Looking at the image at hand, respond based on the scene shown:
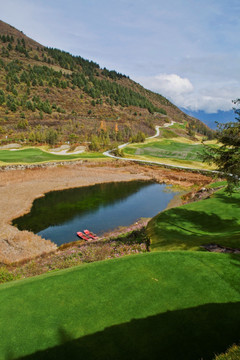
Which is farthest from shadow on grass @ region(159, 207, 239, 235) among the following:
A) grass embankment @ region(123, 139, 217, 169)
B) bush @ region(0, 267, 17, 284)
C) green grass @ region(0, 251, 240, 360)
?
grass embankment @ region(123, 139, 217, 169)

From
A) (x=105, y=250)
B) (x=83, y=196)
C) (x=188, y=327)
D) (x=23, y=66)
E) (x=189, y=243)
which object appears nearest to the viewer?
(x=188, y=327)

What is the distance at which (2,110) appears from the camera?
106 m

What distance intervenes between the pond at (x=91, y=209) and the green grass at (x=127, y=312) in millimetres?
15859

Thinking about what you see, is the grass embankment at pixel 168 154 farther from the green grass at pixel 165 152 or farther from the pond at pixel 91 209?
the pond at pixel 91 209

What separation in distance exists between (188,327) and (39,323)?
12.8 ft

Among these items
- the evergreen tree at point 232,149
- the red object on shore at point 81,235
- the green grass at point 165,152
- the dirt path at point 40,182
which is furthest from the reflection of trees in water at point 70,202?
the green grass at point 165,152

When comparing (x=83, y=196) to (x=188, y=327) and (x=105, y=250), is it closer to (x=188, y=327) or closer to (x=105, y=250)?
(x=105, y=250)

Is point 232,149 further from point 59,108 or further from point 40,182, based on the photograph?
point 59,108

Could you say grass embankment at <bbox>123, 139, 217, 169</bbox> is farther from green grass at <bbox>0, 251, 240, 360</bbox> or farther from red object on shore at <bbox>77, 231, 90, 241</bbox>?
green grass at <bbox>0, 251, 240, 360</bbox>

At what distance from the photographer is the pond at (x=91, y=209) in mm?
25547

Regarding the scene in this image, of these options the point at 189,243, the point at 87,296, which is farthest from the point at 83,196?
the point at 87,296

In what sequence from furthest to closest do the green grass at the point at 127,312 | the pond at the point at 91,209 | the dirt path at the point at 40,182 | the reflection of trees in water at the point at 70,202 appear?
the reflection of trees in water at the point at 70,202, the pond at the point at 91,209, the dirt path at the point at 40,182, the green grass at the point at 127,312

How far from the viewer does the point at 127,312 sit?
6082 mm

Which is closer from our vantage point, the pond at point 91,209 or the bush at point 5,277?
the bush at point 5,277
